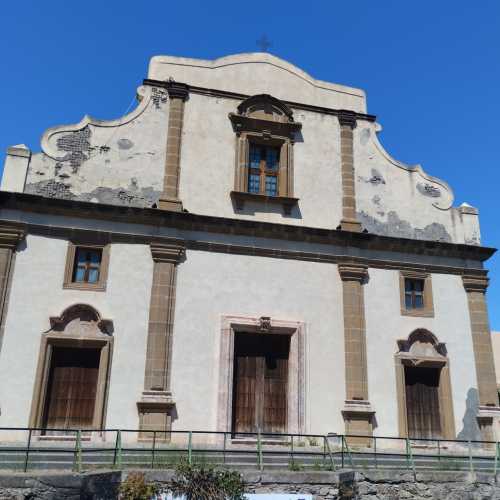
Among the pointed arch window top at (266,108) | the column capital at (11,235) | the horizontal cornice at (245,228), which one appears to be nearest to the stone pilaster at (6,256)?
the column capital at (11,235)

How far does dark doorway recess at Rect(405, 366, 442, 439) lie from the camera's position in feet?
55.6

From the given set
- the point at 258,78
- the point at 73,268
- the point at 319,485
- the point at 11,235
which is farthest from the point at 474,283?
the point at 11,235

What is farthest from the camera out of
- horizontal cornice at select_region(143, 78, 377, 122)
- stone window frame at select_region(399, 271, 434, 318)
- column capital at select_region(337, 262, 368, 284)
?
horizontal cornice at select_region(143, 78, 377, 122)

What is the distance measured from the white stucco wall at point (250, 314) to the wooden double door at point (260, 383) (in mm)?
714

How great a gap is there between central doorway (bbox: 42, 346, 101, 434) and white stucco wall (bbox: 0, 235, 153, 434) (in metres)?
0.54

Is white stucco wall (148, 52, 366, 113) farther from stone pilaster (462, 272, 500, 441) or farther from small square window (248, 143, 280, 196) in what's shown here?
stone pilaster (462, 272, 500, 441)

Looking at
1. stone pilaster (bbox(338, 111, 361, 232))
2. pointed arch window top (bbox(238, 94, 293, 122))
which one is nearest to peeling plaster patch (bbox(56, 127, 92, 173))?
pointed arch window top (bbox(238, 94, 293, 122))

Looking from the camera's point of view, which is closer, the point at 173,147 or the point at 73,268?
the point at 73,268

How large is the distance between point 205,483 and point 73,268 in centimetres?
768

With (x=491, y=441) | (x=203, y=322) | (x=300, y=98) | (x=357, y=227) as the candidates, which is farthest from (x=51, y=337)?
(x=491, y=441)

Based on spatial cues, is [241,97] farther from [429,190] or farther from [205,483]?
[205,483]

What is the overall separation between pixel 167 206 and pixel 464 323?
1017 cm

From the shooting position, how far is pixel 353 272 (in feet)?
57.8

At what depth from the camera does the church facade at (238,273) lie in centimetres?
1518
